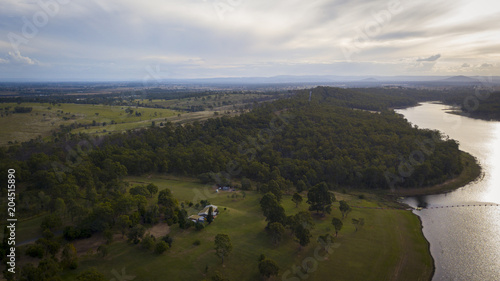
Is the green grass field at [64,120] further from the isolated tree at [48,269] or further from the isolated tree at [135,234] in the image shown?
the isolated tree at [48,269]

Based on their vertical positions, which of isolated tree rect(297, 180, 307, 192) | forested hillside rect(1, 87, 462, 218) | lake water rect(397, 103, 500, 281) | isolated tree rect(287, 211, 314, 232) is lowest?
lake water rect(397, 103, 500, 281)

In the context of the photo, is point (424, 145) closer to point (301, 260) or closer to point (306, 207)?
point (306, 207)

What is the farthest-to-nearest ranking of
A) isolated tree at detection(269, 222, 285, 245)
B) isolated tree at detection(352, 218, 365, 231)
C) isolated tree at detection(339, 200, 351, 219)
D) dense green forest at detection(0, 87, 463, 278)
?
isolated tree at detection(339, 200, 351, 219), dense green forest at detection(0, 87, 463, 278), isolated tree at detection(352, 218, 365, 231), isolated tree at detection(269, 222, 285, 245)

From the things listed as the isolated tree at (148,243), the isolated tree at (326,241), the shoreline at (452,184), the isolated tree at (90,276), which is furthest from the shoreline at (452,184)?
the isolated tree at (90,276)

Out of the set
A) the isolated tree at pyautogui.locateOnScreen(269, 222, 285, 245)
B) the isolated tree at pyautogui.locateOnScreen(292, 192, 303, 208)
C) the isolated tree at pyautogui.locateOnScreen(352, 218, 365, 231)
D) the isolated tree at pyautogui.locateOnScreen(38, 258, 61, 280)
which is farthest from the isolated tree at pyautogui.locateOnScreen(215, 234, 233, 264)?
the isolated tree at pyautogui.locateOnScreen(352, 218, 365, 231)

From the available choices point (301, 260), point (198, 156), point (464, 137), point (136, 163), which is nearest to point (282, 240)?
point (301, 260)

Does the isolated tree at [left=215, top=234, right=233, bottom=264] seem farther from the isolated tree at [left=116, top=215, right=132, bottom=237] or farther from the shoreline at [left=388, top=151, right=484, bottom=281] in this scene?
the shoreline at [left=388, top=151, right=484, bottom=281]
